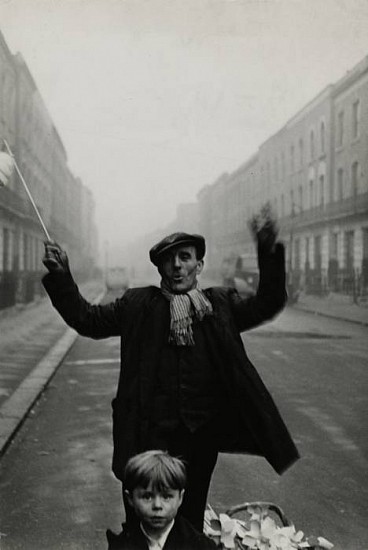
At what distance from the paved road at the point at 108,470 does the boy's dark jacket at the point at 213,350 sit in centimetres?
112

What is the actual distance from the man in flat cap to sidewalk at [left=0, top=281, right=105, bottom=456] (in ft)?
4.65

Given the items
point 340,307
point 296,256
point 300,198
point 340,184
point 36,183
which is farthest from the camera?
point 340,307

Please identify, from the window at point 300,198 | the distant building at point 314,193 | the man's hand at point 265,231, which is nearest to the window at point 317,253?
the distant building at point 314,193

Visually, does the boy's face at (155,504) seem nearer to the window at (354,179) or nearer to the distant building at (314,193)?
the distant building at (314,193)

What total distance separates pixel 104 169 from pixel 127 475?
2723 millimetres

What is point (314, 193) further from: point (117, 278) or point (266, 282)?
point (266, 282)

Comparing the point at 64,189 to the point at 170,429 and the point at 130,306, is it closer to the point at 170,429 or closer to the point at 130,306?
the point at 130,306

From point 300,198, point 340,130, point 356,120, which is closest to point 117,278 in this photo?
point 300,198

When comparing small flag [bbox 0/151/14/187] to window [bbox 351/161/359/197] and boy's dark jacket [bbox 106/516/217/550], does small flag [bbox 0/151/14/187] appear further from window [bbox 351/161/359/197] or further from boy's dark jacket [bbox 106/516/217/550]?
window [bbox 351/161/359/197]

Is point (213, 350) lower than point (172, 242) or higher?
lower

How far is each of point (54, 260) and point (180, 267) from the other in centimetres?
51

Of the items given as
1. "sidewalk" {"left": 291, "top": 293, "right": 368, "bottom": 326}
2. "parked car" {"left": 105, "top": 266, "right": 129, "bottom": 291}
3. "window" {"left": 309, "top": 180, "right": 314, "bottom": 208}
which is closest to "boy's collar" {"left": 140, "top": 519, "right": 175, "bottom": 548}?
"parked car" {"left": 105, "top": 266, "right": 129, "bottom": 291}

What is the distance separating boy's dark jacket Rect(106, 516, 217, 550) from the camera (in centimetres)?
259

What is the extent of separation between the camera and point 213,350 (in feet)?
9.28
